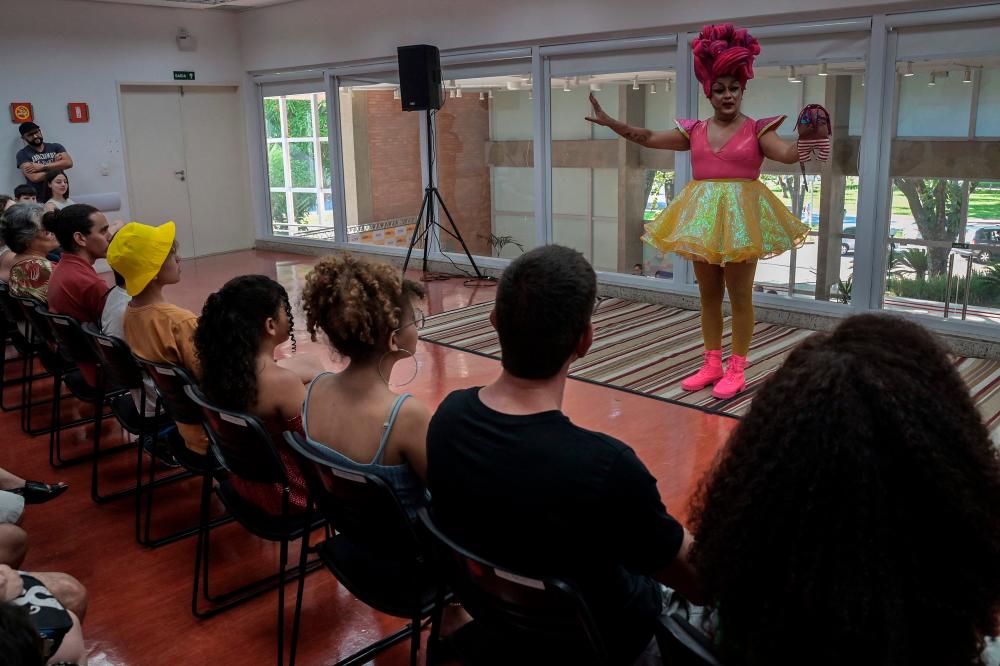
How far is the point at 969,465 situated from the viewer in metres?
1.10

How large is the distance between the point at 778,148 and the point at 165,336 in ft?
9.60

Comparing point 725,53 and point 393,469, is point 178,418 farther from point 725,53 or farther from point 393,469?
point 725,53

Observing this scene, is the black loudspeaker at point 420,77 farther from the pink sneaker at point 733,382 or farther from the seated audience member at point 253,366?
the seated audience member at point 253,366

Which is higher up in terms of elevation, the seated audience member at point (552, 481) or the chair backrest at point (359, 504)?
the seated audience member at point (552, 481)

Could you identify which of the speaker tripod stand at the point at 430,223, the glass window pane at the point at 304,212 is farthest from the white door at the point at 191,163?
the speaker tripod stand at the point at 430,223

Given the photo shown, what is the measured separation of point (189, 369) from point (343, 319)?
1.17m

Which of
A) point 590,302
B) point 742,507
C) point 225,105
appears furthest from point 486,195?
point 742,507

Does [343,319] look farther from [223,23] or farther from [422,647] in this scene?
[223,23]

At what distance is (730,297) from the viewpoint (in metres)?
4.47

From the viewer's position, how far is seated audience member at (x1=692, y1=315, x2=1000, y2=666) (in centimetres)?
105

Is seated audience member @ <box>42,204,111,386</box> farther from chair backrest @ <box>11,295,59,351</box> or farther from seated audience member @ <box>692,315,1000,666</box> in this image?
seated audience member @ <box>692,315,1000,666</box>

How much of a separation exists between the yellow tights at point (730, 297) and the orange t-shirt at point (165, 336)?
8.32 ft

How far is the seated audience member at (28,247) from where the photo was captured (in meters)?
4.42

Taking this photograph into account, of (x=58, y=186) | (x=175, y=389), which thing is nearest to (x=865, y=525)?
(x=175, y=389)
